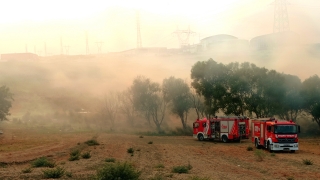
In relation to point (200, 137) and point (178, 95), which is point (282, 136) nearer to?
point (200, 137)

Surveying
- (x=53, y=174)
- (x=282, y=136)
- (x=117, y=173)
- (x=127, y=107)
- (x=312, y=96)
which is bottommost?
(x=282, y=136)

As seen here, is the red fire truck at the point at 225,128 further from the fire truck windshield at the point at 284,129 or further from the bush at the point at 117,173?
the bush at the point at 117,173

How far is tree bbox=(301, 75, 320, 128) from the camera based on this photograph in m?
77.0

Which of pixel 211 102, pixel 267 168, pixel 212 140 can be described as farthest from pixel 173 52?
pixel 267 168

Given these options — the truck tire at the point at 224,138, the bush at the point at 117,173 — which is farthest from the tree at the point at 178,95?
the bush at the point at 117,173

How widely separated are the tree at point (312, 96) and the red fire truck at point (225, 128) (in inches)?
1003

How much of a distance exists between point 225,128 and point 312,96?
1142 inches

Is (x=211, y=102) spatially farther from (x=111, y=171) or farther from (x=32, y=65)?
(x=32, y=65)

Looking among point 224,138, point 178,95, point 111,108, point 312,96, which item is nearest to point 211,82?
point 178,95

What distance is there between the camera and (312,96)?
77.1m

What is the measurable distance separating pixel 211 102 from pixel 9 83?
8187cm

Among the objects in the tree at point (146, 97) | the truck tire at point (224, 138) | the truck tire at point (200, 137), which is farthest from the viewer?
the tree at point (146, 97)

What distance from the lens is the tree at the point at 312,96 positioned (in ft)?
253

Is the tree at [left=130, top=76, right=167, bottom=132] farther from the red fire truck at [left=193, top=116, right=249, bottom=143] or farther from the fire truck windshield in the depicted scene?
the fire truck windshield
